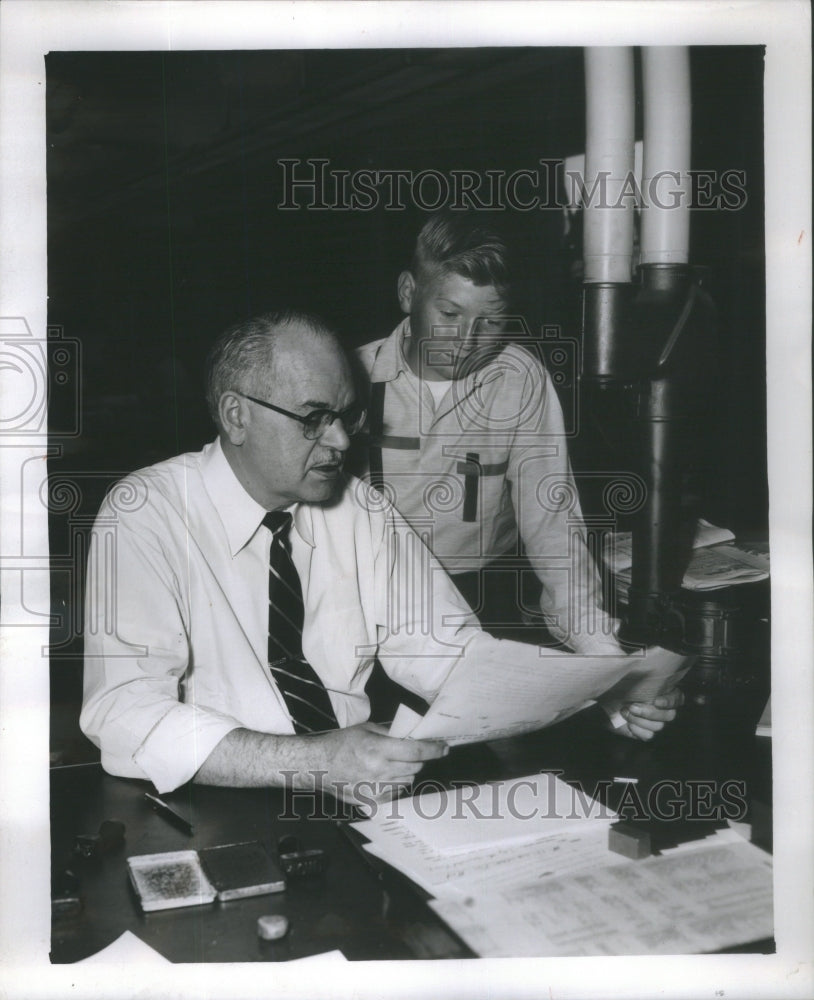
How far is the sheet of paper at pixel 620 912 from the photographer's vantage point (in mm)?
1468

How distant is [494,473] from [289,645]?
19.4 inches

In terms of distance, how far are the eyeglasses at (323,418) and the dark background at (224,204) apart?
12cm

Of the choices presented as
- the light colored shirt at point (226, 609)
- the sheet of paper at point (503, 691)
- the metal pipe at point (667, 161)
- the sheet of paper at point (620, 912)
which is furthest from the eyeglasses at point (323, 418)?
the sheet of paper at point (620, 912)

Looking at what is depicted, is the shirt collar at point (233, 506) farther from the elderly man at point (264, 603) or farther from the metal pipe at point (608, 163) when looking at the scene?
the metal pipe at point (608, 163)

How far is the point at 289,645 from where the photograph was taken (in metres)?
1.66

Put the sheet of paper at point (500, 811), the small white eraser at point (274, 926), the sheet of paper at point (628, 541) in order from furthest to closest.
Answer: the sheet of paper at point (628, 541)
the sheet of paper at point (500, 811)
the small white eraser at point (274, 926)

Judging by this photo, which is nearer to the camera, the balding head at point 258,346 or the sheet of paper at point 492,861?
the sheet of paper at point 492,861

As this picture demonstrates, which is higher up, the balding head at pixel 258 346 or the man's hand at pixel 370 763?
the balding head at pixel 258 346

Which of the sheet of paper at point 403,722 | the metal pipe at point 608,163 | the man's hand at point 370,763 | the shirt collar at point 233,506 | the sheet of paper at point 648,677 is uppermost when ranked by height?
the metal pipe at point 608,163

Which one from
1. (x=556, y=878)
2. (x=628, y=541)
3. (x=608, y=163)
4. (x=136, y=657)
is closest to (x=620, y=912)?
(x=556, y=878)

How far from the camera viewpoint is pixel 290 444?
1622mm

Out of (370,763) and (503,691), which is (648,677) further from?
(370,763)

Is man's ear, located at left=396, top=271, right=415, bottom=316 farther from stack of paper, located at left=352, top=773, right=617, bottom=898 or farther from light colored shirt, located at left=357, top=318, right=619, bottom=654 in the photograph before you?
stack of paper, located at left=352, top=773, right=617, bottom=898

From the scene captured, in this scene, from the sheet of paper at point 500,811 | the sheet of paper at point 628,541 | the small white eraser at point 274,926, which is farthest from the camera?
the sheet of paper at point 628,541
